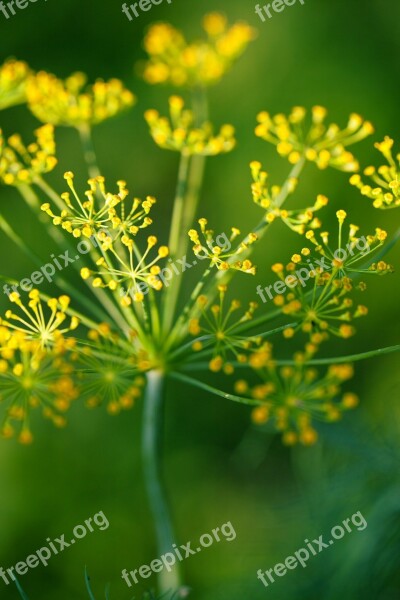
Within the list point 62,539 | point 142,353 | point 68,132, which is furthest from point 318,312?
point 68,132

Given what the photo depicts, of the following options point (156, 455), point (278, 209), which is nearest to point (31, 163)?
point (278, 209)

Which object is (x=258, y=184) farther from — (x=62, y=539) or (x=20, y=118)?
(x=20, y=118)

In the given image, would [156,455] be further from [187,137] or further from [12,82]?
[12,82]

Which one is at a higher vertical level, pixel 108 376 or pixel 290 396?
pixel 108 376

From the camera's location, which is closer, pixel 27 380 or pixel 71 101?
pixel 27 380

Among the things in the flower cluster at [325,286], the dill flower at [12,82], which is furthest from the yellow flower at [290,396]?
the dill flower at [12,82]

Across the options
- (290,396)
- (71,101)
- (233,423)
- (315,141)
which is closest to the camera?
(290,396)

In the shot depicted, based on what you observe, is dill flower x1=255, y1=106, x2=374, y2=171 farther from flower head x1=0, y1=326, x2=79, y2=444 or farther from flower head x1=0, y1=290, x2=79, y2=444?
flower head x1=0, y1=326, x2=79, y2=444

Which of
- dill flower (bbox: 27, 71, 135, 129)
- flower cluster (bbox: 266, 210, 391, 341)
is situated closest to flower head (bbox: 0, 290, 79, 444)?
flower cluster (bbox: 266, 210, 391, 341)

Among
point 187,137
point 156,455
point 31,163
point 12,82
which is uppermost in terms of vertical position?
point 12,82
